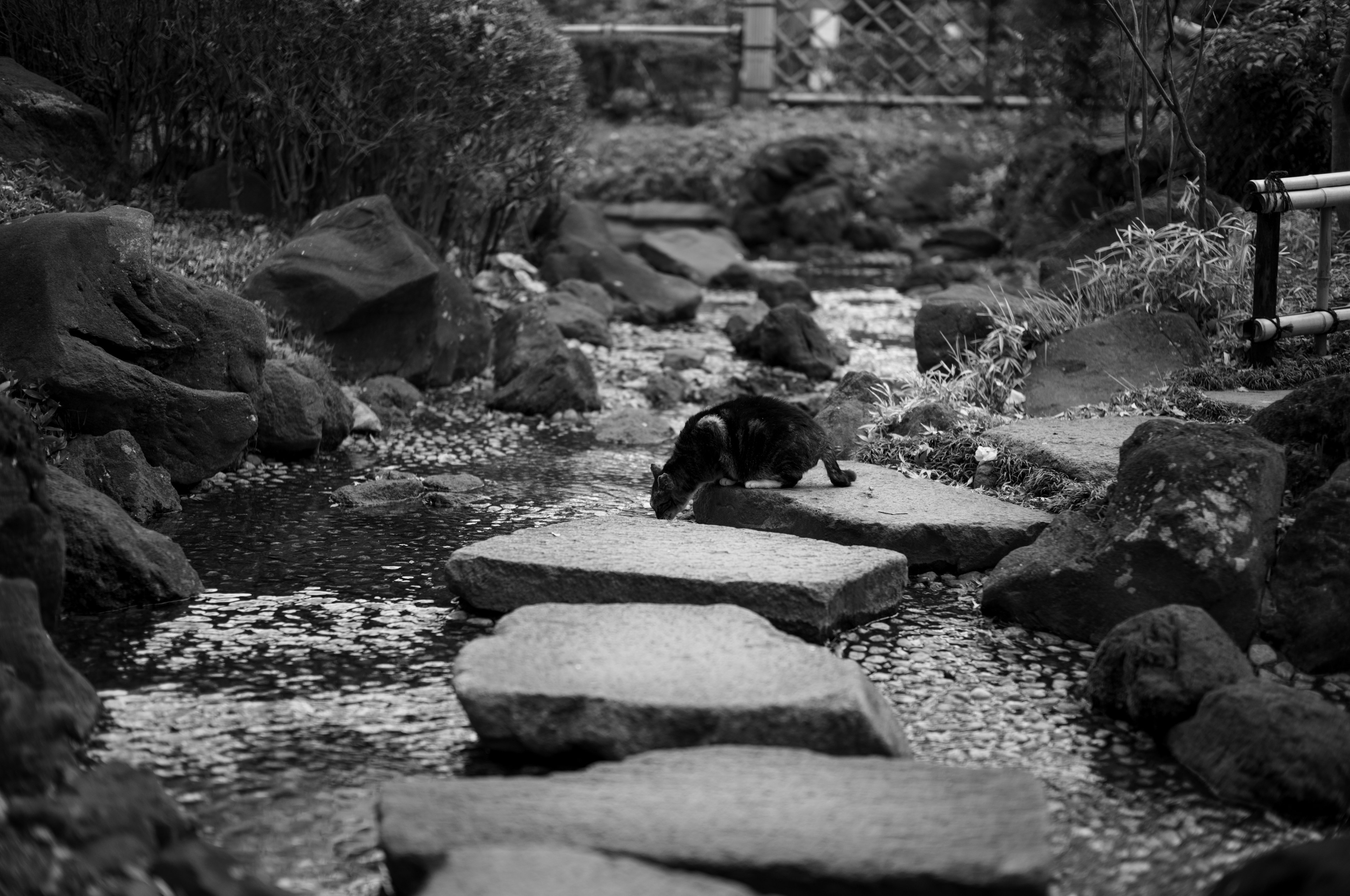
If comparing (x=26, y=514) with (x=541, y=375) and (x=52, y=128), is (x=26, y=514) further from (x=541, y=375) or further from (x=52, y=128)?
(x=52, y=128)

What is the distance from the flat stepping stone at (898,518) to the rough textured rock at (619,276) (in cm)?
605

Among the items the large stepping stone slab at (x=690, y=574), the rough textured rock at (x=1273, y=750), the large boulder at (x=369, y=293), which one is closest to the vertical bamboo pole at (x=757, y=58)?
the large boulder at (x=369, y=293)

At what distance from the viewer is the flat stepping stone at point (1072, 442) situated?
5816mm

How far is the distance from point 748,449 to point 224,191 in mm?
5622

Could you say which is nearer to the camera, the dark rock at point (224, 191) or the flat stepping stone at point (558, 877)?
the flat stepping stone at point (558, 877)

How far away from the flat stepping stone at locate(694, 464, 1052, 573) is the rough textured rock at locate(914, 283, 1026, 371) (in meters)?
2.94

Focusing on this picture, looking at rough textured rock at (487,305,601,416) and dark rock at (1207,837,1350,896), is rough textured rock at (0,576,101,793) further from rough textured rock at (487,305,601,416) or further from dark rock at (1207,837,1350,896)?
rough textured rock at (487,305,601,416)

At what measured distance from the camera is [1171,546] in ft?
14.7

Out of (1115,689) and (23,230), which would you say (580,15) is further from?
(1115,689)

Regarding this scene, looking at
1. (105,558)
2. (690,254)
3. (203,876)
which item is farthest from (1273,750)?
(690,254)

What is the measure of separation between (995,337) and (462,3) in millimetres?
4298

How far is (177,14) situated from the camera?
8383 mm

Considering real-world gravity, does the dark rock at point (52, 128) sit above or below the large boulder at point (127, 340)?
above

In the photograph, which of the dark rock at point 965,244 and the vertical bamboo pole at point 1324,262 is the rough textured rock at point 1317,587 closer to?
the vertical bamboo pole at point 1324,262
